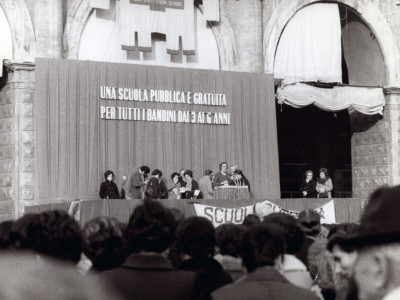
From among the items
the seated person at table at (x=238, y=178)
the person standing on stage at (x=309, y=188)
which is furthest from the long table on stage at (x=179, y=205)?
the seated person at table at (x=238, y=178)

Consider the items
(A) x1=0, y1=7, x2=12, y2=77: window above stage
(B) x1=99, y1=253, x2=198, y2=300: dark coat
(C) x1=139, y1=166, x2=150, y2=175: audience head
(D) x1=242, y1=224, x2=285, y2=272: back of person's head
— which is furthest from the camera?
(A) x1=0, y1=7, x2=12, y2=77: window above stage

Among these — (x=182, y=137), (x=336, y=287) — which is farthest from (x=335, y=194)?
(x=336, y=287)

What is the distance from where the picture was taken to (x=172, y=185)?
74.5 feet

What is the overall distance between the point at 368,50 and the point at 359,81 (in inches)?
43.1

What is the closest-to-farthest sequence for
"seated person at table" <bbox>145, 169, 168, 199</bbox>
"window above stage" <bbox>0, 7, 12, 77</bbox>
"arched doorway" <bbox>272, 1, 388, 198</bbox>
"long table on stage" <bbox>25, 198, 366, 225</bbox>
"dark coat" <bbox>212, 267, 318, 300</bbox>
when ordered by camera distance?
"dark coat" <bbox>212, 267, 318, 300</bbox> < "long table on stage" <bbox>25, 198, 366, 225</bbox> < "seated person at table" <bbox>145, 169, 168, 199</bbox> < "window above stage" <bbox>0, 7, 12, 77</bbox> < "arched doorway" <bbox>272, 1, 388, 198</bbox>

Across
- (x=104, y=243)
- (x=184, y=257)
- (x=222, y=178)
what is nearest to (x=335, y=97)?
(x=222, y=178)

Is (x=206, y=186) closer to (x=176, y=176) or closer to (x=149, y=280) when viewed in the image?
(x=176, y=176)

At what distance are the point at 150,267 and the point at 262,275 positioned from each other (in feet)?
1.89

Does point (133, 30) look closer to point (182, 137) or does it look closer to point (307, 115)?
point (182, 137)

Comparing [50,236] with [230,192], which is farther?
[230,192]

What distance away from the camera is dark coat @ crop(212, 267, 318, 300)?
4.05 metres

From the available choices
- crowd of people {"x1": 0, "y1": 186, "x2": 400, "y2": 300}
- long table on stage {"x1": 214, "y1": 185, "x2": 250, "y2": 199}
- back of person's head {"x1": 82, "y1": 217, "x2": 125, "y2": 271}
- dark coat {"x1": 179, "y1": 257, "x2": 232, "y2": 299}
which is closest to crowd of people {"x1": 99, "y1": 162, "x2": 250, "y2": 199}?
long table on stage {"x1": 214, "y1": 185, "x2": 250, "y2": 199}

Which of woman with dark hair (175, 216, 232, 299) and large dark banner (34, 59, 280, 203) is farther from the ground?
large dark banner (34, 59, 280, 203)

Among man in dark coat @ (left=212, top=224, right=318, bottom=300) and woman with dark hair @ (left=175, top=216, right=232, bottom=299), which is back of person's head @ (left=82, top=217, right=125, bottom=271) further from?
man in dark coat @ (left=212, top=224, right=318, bottom=300)
